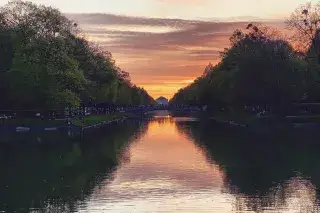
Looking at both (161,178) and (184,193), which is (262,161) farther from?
(184,193)

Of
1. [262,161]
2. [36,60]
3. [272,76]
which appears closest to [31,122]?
[36,60]

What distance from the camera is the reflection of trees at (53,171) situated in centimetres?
2842

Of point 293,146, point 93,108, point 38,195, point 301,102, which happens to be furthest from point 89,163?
point 93,108

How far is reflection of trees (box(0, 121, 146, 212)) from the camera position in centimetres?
2842

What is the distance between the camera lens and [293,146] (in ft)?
188

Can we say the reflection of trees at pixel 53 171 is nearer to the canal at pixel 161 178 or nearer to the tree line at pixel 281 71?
the canal at pixel 161 178

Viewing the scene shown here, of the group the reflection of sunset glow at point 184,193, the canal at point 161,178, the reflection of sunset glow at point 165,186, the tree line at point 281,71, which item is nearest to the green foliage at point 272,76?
the tree line at point 281,71

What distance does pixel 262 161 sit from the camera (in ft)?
148

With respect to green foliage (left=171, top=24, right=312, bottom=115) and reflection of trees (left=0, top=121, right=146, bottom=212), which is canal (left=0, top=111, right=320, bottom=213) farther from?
green foliage (left=171, top=24, right=312, bottom=115)

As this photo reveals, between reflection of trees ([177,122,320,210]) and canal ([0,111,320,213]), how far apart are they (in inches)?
2.1

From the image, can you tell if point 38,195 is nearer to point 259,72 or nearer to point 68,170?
point 68,170

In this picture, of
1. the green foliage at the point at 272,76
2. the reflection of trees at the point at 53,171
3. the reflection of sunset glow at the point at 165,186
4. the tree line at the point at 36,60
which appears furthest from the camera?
the green foliage at the point at 272,76

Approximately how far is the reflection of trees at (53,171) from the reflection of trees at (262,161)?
8349mm

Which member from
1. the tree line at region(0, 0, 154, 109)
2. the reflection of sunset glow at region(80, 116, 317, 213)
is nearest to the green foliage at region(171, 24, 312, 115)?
the tree line at region(0, 0, 154, 109)
